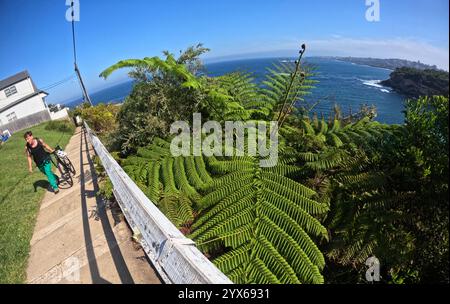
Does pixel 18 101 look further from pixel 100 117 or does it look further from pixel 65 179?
pixel 65 179

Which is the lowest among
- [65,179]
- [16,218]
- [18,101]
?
[16,218]

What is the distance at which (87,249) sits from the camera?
132 inches

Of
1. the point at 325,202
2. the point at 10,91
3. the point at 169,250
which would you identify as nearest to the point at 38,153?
the point at 169,250

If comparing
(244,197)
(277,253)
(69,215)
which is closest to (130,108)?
(69,215)

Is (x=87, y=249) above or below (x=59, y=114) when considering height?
below

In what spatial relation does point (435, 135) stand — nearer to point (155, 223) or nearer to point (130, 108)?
point (155, 223)

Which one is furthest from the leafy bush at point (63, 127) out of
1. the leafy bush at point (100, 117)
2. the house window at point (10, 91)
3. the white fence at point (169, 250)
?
the house window at point (10, 91)

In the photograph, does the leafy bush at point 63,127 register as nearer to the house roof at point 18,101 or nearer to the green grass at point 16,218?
the green grass at point 16,218

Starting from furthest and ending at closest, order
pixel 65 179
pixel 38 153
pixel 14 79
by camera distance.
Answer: pixel 14 79 → pixel 65 179 → pixel 38 153

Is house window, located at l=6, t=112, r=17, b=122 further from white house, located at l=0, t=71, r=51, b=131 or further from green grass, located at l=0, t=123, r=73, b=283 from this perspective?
green grass, located at l=0, t=123, r=73, b=283

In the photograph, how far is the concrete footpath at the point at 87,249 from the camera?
109 inches

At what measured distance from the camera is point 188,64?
4.91 m

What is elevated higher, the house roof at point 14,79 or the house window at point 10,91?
the house roof at point 14,79

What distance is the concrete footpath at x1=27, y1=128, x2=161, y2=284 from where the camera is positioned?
2.77 m
